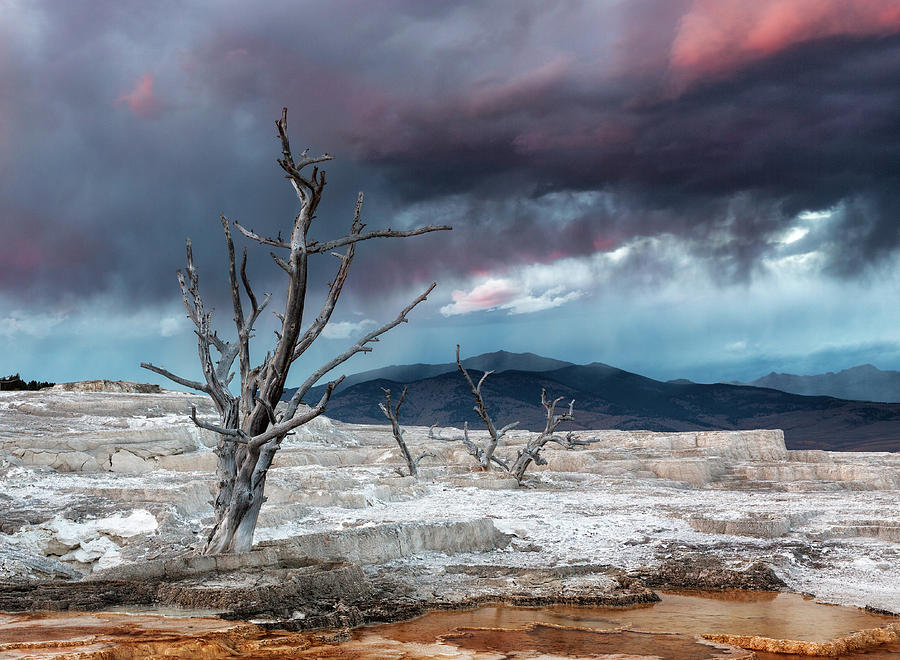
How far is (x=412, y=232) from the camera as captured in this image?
9.63m

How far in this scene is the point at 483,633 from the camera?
6527 millimetres

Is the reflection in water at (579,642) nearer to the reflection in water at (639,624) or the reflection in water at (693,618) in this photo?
the reflection in water at (639,624)

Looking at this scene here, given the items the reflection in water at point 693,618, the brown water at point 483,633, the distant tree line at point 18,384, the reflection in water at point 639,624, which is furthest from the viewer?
the distant tree line at point 18,384

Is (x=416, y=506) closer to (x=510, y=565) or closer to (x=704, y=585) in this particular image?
(x=510, y=565)

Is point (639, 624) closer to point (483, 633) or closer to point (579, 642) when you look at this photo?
point (579, 642)

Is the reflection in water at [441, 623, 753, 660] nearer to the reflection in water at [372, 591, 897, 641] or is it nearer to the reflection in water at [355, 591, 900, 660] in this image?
the reflection in water at [355, 591, 900, 660]

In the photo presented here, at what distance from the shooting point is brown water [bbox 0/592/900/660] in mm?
5270

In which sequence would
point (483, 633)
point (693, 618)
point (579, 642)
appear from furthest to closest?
1. point (693, 618)
2. point (483, 633)
3. point (579, 642)

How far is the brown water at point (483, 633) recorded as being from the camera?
5270 millimetres

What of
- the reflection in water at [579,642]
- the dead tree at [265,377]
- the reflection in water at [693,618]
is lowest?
the reflection in water at [693,618]

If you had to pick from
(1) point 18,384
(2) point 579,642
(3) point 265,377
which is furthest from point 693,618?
(1) point 18,384

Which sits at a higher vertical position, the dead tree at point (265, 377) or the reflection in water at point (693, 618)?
the dead tree at point (265, 377)

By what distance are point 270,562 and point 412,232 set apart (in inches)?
180

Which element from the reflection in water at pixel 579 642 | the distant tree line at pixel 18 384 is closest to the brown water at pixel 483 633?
A: the reflection in water at pixel 579 642
